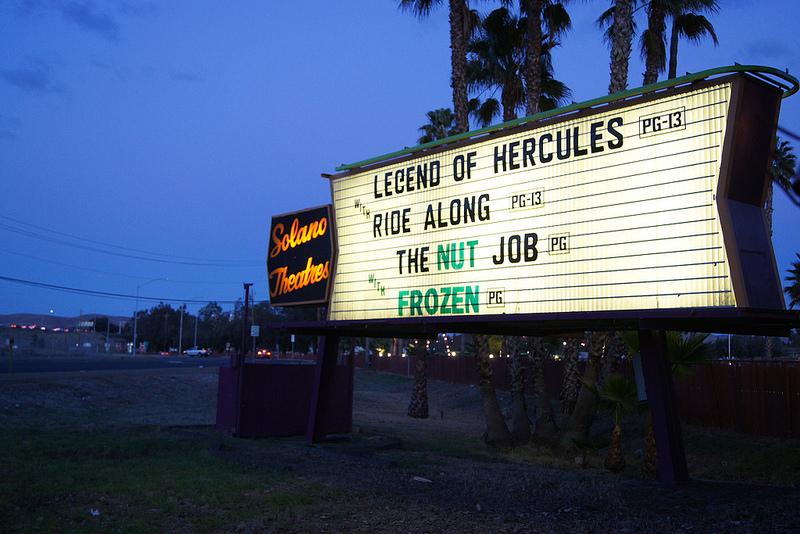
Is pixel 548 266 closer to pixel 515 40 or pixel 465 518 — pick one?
pixel 465 518

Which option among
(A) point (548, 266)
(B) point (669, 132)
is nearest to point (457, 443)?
(A) point (548, 266)

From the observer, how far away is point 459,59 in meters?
24.6

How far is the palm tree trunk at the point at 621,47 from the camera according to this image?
2070 cm

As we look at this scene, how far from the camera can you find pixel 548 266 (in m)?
12.9

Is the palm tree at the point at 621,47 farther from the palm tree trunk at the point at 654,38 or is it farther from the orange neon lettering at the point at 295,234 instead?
the orange neon lettering at the point at 295,234

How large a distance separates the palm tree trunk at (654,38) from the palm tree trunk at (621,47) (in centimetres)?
483

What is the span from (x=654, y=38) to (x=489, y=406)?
13.6 meters

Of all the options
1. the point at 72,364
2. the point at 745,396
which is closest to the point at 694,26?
the point at 745,396

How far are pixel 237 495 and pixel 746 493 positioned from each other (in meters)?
7.97

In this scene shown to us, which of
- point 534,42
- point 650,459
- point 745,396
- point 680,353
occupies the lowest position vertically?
point 650,459

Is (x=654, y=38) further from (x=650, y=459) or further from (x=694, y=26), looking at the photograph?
(x=650, y=459)

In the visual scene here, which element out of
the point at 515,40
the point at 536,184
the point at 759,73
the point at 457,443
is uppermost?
the point at 515,40

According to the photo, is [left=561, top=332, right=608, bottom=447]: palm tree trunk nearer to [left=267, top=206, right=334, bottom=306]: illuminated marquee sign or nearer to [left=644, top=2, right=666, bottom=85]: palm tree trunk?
[left=267, top=206, right=334, bottom=306]: illuminated marquee sign

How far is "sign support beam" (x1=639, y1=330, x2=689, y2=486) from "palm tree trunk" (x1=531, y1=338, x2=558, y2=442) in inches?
397
